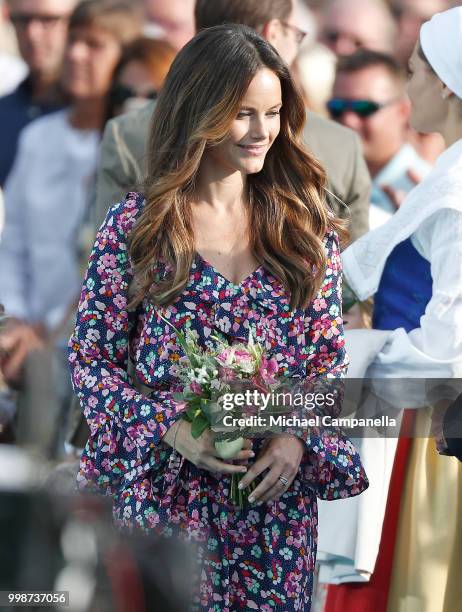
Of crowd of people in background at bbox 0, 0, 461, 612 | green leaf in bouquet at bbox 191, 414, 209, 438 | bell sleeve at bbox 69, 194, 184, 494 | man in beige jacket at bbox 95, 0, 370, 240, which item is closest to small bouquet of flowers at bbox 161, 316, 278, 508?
green leaf in bouquet at bbox 191, 414, 209, 438

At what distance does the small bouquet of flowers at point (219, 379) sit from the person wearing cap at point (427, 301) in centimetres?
74

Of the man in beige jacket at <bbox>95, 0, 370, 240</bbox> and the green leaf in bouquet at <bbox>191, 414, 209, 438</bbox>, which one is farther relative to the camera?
the man in beige jacket at <bbox>95, 0, 370, 240</bbox>

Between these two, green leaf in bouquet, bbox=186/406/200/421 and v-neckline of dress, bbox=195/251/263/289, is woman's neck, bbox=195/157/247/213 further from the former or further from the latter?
green leaf in bouquet, bbox=186/406/200/421

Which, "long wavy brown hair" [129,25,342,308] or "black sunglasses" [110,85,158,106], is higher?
"black sunglasses" [110,85,158,106]

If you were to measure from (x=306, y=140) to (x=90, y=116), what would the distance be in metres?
1.88

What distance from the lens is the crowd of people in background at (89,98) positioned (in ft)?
19.7

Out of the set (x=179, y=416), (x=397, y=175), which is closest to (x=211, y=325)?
(x=179, y=416)

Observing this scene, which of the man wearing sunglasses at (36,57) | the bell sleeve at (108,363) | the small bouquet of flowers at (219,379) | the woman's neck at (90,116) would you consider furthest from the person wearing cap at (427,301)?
the man wearing sunglasses at (36,57)

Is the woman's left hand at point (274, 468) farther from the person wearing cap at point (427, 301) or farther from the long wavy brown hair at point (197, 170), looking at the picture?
the person wearing cap at point (427, 301)

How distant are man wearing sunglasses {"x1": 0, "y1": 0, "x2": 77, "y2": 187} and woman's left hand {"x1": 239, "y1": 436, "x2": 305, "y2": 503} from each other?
3.36 m

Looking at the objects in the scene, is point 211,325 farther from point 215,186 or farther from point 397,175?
point 397,175

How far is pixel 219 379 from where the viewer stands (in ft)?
10.1

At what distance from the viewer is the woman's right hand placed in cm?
312

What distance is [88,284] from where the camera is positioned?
3285 millimetres
